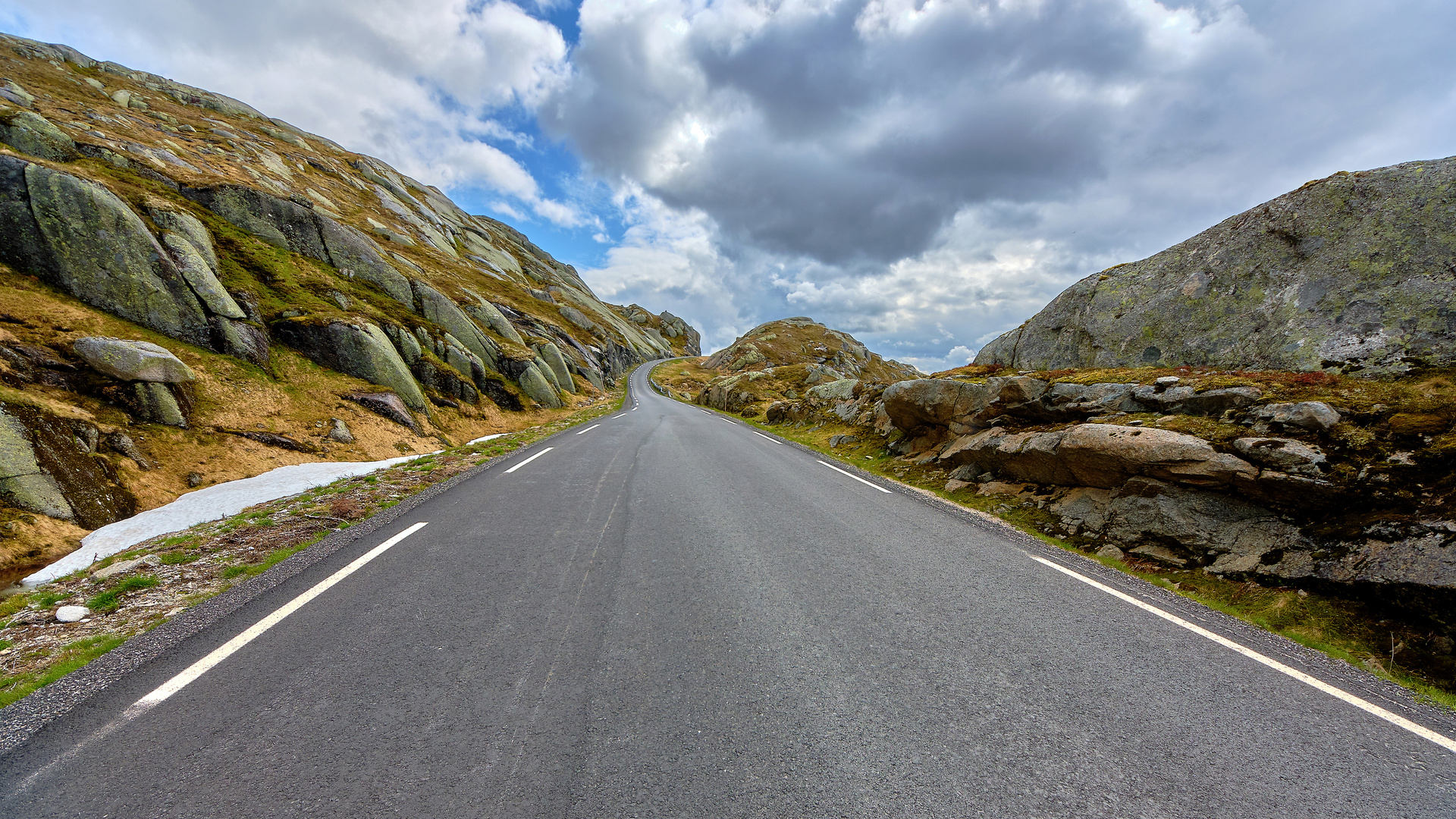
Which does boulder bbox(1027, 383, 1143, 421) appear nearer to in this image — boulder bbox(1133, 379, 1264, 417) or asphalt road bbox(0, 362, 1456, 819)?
boulder bbox(1133, 379, 1264, 417)

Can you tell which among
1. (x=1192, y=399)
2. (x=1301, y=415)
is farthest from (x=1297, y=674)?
(x=1192, y=399)

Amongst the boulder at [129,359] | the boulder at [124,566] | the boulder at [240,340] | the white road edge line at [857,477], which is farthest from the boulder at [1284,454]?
the boulder at [240,340]

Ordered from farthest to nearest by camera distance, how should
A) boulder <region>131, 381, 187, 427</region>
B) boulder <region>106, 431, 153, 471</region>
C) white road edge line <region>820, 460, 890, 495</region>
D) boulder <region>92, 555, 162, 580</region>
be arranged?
boulder <region>131, 381, 187, 427</region> → white road edge line <region>820, 460, 890, 495</region> → boulder <region>106, 431, 153, 471</region> → boulder <region>92, 555, 162, 580</region>

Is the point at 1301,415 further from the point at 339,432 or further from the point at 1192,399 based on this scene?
the point at 339,432

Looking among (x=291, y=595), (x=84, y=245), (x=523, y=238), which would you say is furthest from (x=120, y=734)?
(x=523, y=238)

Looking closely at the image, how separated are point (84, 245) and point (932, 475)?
2553 centimetres

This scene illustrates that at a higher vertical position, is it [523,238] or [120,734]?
[523,238]

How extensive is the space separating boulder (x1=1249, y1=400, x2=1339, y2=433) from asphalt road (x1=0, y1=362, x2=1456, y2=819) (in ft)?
12.3

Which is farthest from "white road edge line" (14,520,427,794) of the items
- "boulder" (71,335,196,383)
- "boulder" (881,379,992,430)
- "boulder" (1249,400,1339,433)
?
"boulder" (881,379,992,430)

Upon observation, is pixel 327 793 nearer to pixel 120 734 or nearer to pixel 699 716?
pixel 120 734

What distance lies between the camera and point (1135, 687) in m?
3.84

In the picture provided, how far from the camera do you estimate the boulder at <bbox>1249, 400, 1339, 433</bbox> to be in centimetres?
666

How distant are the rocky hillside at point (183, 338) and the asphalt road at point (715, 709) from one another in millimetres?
8224

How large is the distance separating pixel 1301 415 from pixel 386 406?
24.6 m
